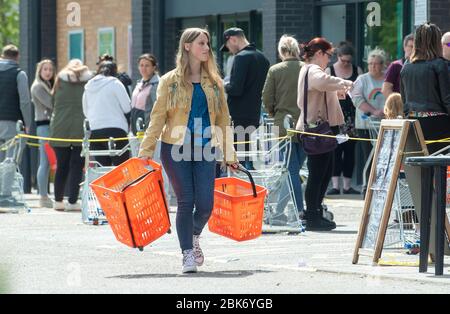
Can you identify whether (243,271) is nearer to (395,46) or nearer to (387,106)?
(387,106)

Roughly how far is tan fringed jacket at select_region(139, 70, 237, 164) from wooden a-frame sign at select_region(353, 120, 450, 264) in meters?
1.21

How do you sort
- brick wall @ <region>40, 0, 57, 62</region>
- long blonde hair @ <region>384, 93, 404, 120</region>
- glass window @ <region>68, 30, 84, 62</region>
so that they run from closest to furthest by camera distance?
long blonde hair @ <region>384, 93, 404, 120</region> < glass window @ <region>68, 30, 84, 62</region> < brick wall @ <region>40, 0, 57, 62</region>

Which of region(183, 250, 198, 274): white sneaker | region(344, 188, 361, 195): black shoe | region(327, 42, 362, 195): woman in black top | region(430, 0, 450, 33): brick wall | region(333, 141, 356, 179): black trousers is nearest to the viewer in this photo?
region(183, 250, 198, 274): white sneaker

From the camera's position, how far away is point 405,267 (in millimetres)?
9680

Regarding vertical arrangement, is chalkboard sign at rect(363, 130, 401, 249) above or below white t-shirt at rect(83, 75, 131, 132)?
below

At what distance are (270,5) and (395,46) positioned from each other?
80.2 inches

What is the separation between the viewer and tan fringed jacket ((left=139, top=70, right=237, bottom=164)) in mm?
9695

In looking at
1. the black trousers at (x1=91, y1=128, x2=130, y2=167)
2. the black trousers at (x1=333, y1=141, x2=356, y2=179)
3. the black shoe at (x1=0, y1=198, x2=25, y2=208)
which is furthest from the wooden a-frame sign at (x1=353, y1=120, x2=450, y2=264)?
the black trousers at (x1=333, y1=141, x2=356, y2=179)

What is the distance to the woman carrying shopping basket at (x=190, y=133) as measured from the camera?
967 centimetres

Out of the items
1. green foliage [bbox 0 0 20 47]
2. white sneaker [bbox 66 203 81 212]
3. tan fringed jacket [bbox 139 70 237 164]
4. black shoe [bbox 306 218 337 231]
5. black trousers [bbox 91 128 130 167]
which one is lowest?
white sneaker [bbox 66 203 81 212]

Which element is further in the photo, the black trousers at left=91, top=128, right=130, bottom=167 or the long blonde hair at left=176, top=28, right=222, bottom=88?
the black trousers at left=91, top=128, right=130, bottom=167

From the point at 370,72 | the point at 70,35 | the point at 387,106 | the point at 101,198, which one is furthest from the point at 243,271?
the point at 70,35

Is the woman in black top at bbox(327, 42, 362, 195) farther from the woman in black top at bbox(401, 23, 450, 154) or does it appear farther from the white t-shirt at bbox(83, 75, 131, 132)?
the woman in black top at bbox(401, 23, 450, 154)

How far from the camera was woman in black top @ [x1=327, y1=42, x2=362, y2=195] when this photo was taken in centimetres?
1747
